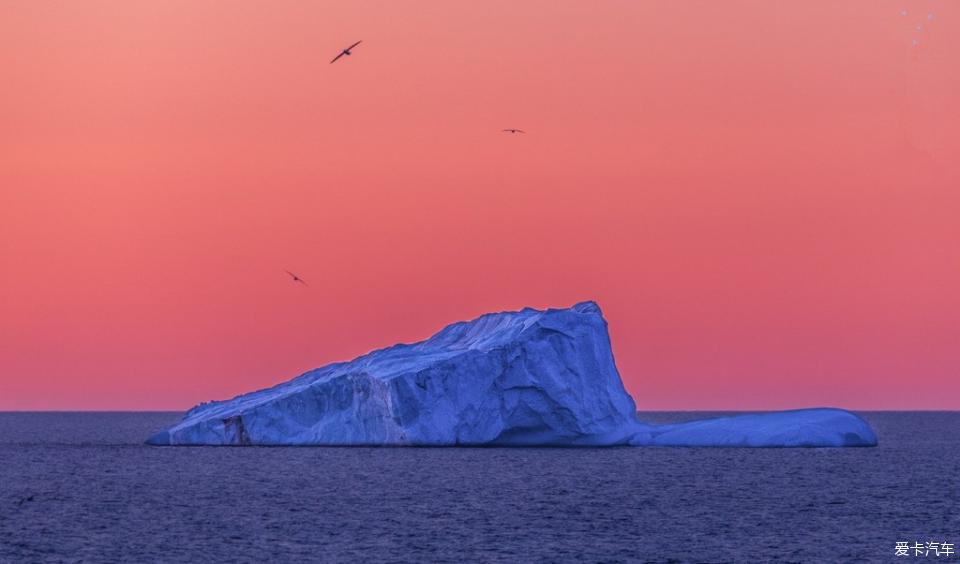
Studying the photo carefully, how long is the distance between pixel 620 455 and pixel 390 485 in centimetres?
1949

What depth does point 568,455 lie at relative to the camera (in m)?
56.3

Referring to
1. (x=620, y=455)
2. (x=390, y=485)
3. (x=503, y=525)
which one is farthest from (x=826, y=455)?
(x=503, y=525)

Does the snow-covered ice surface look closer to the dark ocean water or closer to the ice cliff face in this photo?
the ice cliff face

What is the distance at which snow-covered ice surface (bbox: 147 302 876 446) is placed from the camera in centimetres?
4656

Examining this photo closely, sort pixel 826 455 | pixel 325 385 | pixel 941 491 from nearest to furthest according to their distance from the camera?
pixel 941 491 → pixel 325 385 → pixel 826 455

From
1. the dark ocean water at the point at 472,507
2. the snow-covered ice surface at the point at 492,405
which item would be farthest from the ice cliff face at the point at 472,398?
the dark ocean water at the point at 472,507

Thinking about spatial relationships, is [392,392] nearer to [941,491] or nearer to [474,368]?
[474,368]

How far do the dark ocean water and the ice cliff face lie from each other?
1143mm

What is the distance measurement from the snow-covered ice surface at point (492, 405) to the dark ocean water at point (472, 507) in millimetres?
1087

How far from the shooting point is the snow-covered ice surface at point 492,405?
4656 centimetres

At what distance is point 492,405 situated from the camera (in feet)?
154

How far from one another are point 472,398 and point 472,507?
11.1m

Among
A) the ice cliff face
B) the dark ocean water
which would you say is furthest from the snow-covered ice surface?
the dark ocean water

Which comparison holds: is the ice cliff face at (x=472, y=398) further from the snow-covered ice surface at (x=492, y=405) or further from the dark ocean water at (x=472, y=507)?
the dark ocean water at (x=472, y=507)
